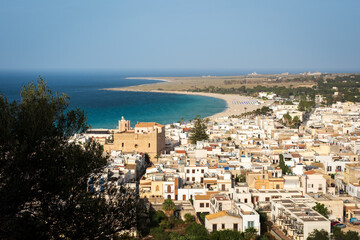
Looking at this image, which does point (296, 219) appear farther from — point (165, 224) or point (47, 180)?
point (47, 180)

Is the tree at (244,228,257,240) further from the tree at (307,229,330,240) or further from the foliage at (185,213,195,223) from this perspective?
the foliage at (185,213,195,223)

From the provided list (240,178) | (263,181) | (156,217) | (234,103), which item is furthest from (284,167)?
(234,103)

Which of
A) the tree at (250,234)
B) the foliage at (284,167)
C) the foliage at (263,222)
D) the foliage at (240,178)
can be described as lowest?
the foliage at (263,222)

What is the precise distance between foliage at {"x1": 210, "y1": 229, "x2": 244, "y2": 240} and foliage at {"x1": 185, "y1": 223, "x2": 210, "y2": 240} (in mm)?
227

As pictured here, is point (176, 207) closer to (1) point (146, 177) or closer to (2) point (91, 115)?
(1) point (146, 177)

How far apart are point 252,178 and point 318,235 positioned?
4852 millimetres

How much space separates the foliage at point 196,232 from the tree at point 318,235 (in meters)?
2.77

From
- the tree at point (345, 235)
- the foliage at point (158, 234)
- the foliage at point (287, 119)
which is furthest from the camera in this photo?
the foliage at point (287, 119)

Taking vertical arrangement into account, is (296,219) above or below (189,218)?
above

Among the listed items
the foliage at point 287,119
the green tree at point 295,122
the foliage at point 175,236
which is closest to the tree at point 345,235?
the foliage at point 175,236

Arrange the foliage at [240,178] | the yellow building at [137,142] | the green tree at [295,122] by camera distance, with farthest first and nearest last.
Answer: the green tree at [295,122], the yellow building at [137,142], the foliage at [240,178]

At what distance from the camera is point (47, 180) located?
235 inches

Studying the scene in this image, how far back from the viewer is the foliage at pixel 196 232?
471 inches

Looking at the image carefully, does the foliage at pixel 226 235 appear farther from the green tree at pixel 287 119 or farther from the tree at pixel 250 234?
the green tree at pixel 287 119
